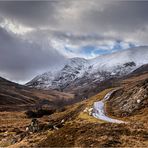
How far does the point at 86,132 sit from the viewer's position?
54.1 m

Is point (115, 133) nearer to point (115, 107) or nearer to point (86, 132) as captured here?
point (86, 132)

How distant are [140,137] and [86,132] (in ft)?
30.8

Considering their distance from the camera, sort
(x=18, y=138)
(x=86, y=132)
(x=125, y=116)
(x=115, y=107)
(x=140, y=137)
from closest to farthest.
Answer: (x=140, y=137) → (x=86, y=132) → (x=18, y=138) → (x=125, y=116) → (x=115, y=107)

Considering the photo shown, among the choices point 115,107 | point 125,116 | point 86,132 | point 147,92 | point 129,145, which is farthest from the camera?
point 115,107

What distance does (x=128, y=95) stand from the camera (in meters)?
115

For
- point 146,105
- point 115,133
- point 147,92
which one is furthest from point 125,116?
point 115,133

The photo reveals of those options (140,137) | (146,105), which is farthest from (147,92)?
(140,137)

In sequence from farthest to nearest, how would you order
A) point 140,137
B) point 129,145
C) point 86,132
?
point 86,132, point 140,137, point 129,145

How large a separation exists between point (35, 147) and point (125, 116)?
153 feet

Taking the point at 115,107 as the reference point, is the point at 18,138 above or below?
below

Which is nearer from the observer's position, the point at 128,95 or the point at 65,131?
the point at 65,131

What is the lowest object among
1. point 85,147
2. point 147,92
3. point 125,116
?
point 85,147

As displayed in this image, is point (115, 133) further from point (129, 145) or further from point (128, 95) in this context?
point (128, 95)

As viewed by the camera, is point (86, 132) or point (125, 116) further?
point (125, 116)
